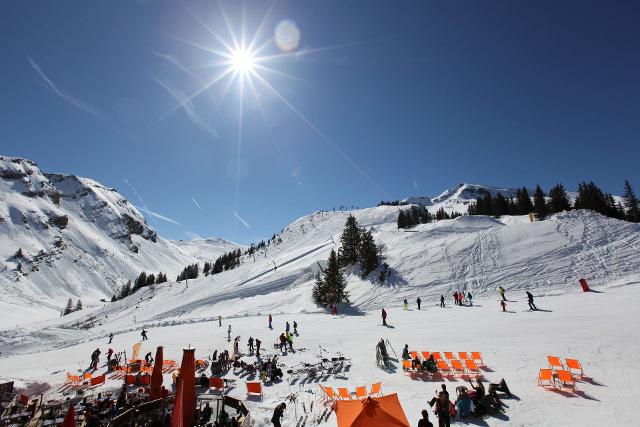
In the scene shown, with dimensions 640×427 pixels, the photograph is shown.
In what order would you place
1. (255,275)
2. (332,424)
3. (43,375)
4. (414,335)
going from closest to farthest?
(332,424) → (414,335) → (43,375) → (255,275)

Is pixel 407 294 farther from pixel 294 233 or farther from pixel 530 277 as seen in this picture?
pixel 294 233

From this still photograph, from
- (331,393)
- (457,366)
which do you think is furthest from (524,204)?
(331,393)

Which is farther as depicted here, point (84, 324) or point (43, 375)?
point (84, 324)

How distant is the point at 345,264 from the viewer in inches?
2265

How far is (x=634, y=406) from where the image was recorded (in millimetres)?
11125

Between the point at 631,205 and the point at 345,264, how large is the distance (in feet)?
221

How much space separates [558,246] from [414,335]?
28.8 meters

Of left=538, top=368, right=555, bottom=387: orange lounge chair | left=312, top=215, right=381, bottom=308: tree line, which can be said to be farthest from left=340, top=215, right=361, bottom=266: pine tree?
left=538, top=368, right=555, bottom=387: orange lounge chair

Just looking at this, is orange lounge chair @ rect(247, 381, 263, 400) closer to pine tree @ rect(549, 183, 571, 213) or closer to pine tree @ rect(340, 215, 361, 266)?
pine tree @ rect(340, 215, 361, 266)

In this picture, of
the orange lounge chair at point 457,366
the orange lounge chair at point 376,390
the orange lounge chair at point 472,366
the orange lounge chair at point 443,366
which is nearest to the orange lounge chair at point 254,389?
the orange lounge chair at point 376,390

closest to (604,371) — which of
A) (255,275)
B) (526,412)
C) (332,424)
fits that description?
(526,412)

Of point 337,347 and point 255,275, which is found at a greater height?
point 255,275

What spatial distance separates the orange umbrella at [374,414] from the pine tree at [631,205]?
270 ft

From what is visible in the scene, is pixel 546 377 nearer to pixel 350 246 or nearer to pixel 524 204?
pixel 350 246
